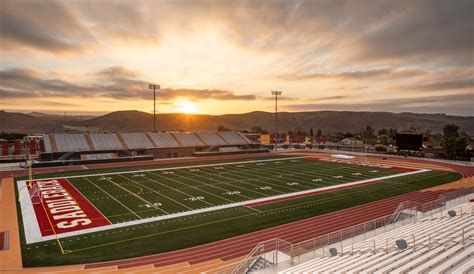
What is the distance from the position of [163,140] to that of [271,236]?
3998cm

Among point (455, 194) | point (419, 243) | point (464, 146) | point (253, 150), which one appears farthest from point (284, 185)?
point (464, 146)

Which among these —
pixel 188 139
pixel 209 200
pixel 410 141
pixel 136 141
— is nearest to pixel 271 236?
pixel 209 200

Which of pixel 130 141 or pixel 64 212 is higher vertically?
pixel 130 141

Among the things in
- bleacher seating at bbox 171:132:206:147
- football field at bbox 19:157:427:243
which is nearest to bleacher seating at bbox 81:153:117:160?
football field at bbox 19:157:427:243

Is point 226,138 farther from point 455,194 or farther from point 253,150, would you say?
point 455,194

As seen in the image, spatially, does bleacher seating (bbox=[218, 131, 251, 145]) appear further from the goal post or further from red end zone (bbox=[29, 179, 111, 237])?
the goal post

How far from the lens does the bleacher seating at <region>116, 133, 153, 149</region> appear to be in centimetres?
4947

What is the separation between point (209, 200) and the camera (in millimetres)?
23531

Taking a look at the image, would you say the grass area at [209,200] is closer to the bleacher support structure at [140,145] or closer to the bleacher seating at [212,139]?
the bleacher support structure at [140,145]

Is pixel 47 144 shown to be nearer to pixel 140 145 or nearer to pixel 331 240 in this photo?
pixel 140 145

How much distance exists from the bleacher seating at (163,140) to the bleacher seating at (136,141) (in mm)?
1384

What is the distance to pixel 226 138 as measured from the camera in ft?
197

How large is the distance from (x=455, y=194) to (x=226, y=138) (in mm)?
42763

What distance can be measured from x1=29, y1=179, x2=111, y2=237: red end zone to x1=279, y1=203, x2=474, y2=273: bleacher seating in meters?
13.1
